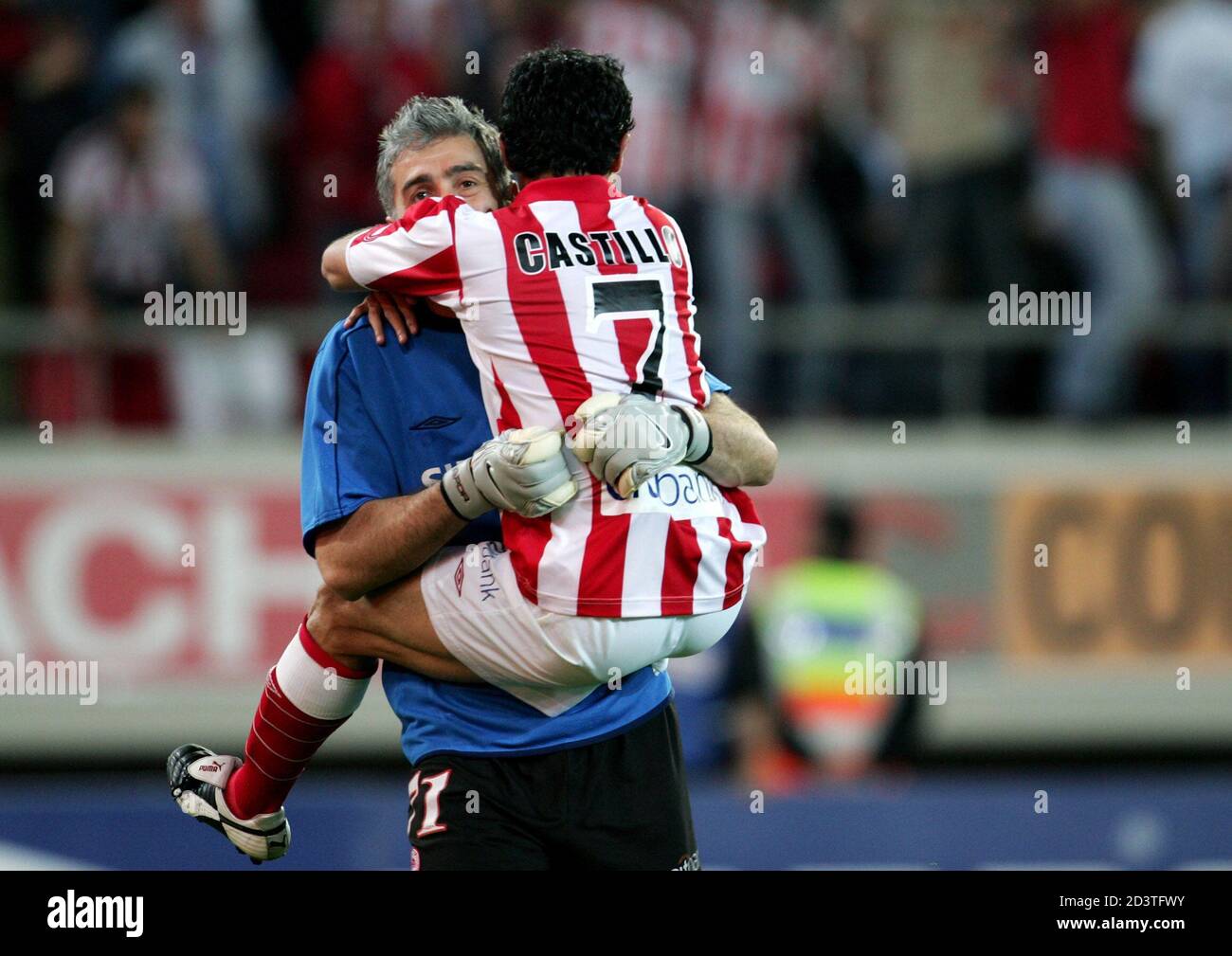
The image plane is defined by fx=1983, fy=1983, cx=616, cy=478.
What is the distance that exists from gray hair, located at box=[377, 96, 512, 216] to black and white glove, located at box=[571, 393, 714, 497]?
0.64 meters

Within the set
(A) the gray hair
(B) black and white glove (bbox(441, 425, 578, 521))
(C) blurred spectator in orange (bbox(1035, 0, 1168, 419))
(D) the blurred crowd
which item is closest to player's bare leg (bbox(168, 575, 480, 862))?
(B) black and white glove (bbox(441, 425, 578, 521))

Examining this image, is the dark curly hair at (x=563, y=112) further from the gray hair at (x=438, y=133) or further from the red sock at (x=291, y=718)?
the red sock at (x=291, y=718)

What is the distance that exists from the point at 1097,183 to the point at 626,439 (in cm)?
661

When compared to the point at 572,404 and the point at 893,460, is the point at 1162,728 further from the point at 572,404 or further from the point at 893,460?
the point at 572,404

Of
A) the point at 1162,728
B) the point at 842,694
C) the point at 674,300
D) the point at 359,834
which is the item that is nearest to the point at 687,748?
the point at 842,694

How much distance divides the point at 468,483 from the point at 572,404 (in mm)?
245

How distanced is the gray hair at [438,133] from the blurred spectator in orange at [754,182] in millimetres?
5120

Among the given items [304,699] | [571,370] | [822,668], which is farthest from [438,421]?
[822,668]

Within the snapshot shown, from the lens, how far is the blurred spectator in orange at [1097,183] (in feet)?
31.2

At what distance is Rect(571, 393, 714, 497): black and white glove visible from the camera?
352cm

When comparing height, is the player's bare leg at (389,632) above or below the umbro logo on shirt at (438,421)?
below

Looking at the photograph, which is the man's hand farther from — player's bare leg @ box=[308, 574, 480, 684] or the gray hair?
player's bare leg @ box=[308, 574, 480, 684]

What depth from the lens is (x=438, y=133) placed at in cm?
395

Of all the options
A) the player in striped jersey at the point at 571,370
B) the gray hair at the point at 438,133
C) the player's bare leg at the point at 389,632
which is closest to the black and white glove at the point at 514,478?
the player in striped jersey at the point at 571,370
